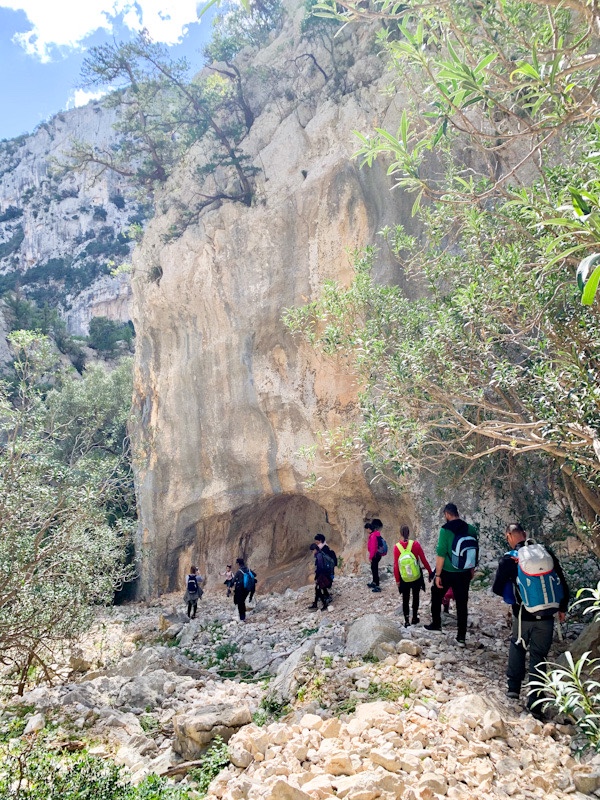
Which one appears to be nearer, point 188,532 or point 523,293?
point 523,293

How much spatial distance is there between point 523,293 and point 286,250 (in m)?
9.71

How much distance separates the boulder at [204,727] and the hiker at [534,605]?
267 centimetres

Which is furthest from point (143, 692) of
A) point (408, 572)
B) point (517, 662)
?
point (517, 662)

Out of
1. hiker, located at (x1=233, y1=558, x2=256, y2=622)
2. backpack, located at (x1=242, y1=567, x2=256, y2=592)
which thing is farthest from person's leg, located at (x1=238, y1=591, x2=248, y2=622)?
backpack, located at (x1=242, y1=567, x2=256, y2=592)

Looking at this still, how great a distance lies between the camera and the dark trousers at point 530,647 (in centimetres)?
505

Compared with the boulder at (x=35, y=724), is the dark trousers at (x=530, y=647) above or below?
above

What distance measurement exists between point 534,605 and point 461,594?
1482 millimetres

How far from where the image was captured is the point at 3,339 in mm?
30562

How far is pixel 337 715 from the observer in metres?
5.11

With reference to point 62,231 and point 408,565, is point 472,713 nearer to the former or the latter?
point 408,565

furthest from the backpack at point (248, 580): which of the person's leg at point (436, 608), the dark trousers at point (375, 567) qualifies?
the person's leg at point (436, 608)

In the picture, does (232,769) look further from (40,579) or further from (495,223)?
(495,223)

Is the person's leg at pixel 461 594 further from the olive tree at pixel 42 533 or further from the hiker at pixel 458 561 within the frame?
the olive tree at pixel 42 533

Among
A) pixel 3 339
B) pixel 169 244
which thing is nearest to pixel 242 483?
pixel 169 244
